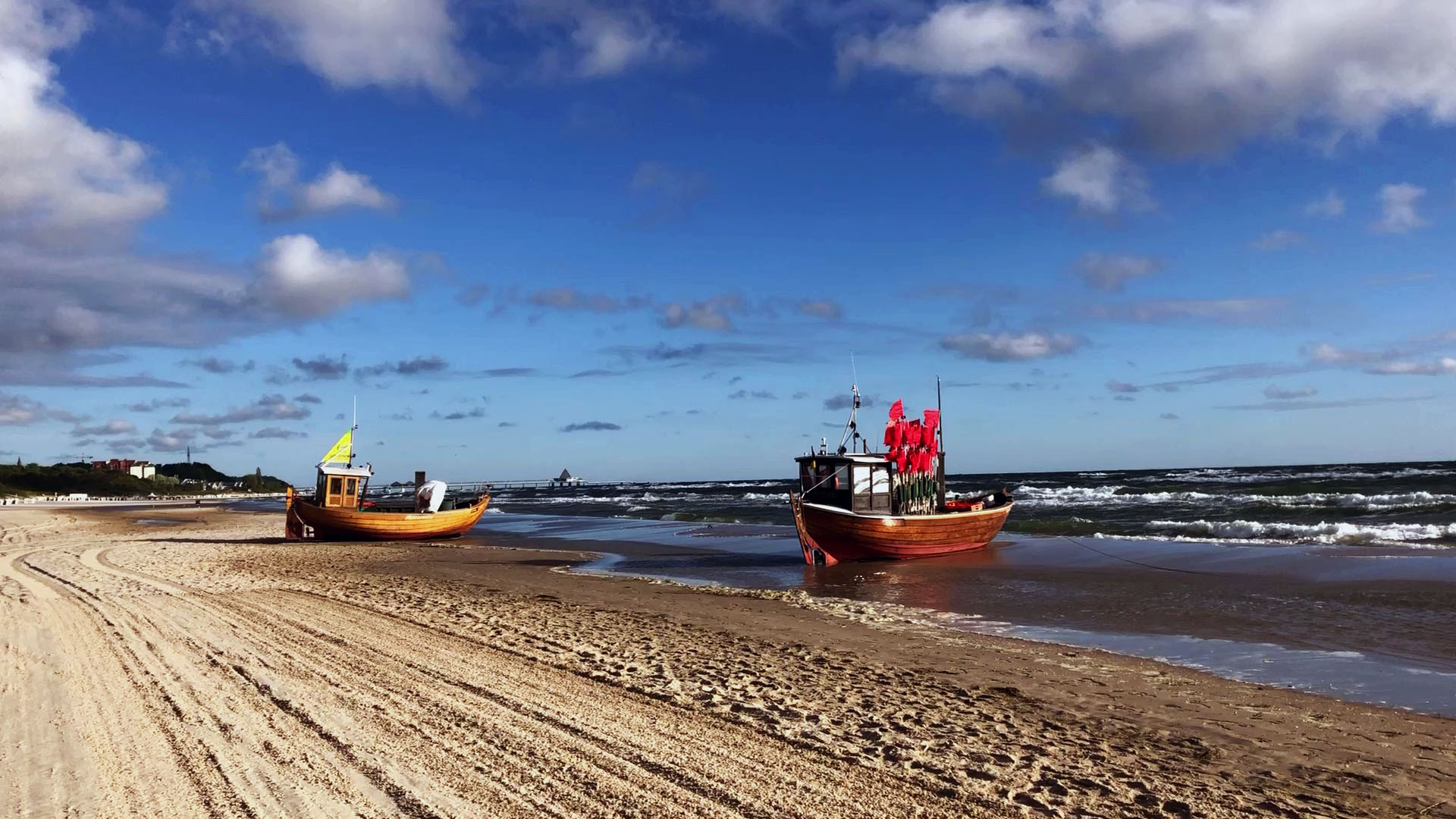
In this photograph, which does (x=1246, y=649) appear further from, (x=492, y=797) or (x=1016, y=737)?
(x=492, y=797)

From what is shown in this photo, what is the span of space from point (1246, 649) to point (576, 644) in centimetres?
753

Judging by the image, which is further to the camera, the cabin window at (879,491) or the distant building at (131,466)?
the distant building at (131,466)

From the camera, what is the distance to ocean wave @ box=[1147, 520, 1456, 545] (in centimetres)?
2158

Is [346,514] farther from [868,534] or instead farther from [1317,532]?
[1317,532]

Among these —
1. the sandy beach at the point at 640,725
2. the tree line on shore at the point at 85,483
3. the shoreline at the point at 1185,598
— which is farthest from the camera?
the tree line on shore at the point at 85,483

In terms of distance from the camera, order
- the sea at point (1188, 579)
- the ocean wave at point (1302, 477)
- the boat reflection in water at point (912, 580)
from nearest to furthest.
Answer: the sea at point (1188, 579)
the boat reflection in water at point (912, 580)
the ocean wave at point (1302, 477)

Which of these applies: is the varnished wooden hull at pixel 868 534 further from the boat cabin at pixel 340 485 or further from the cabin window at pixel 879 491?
the boat cabin at pixel 340 485

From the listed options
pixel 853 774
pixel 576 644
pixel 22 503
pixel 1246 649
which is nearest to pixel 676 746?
pixel 853 774

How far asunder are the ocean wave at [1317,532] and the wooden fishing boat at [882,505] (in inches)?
327

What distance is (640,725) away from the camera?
20.4 feet

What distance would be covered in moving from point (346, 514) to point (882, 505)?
1674 cm

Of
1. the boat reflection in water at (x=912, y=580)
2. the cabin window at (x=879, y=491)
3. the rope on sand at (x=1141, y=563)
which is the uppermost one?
the cabin window at (x=879, y=491)

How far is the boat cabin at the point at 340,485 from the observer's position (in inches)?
1067

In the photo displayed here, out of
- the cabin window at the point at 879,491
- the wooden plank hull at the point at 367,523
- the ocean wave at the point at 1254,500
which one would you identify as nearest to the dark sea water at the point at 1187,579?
the ocean wave at the point at 1254,500
